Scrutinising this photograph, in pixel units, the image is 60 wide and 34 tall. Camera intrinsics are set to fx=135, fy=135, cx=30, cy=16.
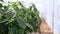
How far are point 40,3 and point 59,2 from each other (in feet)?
4.86

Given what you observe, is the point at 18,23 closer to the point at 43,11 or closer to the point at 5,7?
the point at 5,7

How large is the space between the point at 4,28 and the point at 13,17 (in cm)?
13

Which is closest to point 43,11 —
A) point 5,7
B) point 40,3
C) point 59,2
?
point 40,3

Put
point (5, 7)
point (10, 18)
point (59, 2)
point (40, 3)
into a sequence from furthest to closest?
point (40, 3) < point (59, 2) < point (5, 7) < point (10, 18)

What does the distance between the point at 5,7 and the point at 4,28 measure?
207mm

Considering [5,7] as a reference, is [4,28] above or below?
below

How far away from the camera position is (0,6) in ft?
4.23

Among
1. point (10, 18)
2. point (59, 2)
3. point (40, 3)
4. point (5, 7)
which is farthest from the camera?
point (40, 3)

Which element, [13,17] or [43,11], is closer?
[13,17]

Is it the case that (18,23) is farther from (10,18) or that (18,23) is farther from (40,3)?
(40,3)

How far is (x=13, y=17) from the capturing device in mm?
1183

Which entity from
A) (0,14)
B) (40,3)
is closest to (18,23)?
(0,14)

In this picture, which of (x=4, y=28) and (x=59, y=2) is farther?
(x=59, y=2)

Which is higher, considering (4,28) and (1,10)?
(1,10)
